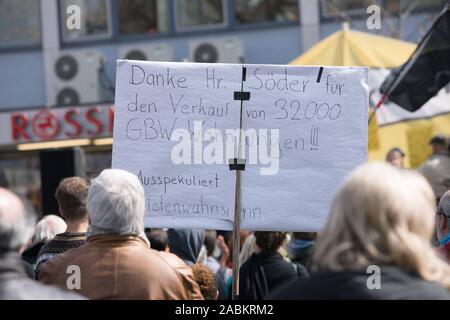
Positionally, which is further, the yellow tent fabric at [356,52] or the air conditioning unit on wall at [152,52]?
the air conditioning unit on wall at [152,52]

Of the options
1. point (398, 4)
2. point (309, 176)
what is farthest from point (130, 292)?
point (398, 4)

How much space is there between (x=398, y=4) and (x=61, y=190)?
32.0 feet

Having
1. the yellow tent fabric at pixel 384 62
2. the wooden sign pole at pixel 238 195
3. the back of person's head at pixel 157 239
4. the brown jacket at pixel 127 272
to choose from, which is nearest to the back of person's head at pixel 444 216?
the wooden sign pole at pixel 238 195

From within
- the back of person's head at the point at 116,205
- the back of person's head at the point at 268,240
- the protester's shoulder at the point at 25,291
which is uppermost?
the back of person's head at the point at 116,205

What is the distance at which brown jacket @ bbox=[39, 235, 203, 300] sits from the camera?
364cm

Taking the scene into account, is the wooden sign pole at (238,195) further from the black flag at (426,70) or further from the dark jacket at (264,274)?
the black flag at (426,70)

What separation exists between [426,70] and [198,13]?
8240 millimetres

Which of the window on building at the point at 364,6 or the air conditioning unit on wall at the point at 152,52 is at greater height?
the window on building at the point at 364,6

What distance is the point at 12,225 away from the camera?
294 centimetres

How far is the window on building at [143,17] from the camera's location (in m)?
15.6

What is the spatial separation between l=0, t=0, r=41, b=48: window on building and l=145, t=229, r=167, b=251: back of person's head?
393 inches

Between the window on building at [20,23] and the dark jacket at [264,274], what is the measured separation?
10930 mm

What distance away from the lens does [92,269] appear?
3.74m

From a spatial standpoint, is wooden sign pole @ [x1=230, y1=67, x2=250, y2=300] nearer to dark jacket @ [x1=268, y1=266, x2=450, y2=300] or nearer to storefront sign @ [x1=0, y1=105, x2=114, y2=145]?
dark jacket @ [x1=268, y1=266, x2=450, y2=300]
